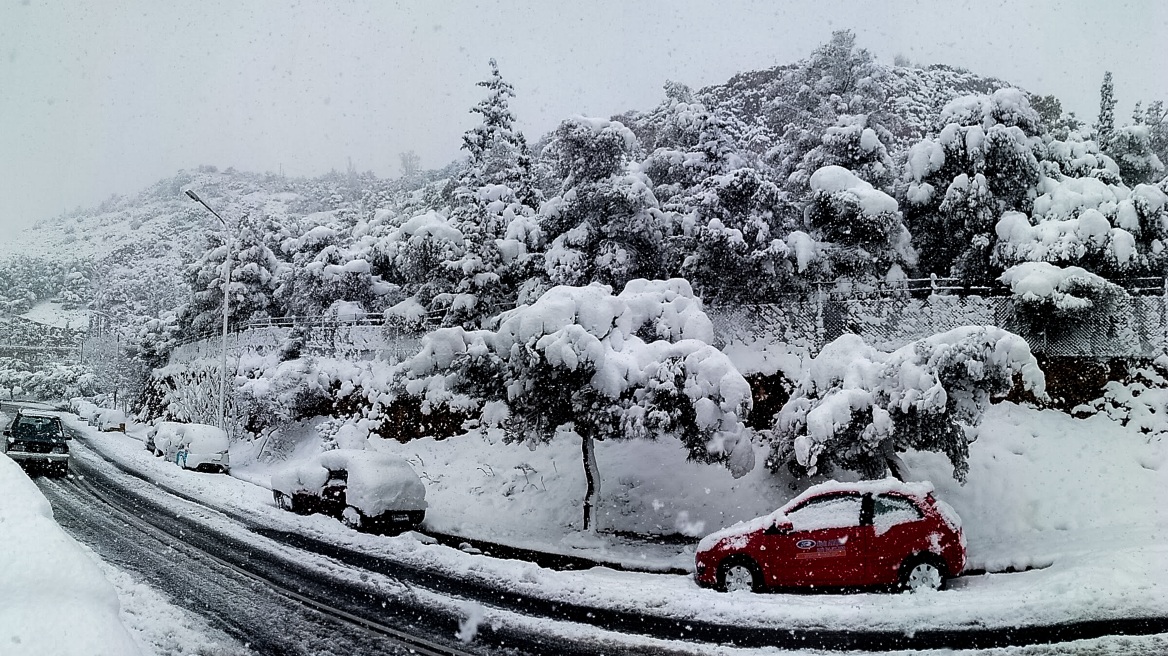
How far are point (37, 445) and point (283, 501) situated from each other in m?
9.94

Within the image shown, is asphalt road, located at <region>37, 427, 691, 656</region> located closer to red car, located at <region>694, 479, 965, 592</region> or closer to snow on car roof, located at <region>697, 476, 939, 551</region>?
red car, located at <region>694, 479, 965, 592</region>

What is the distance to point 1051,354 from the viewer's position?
Result: 18.0 m

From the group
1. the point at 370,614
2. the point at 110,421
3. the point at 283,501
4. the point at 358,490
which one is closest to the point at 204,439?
the point at 283,501

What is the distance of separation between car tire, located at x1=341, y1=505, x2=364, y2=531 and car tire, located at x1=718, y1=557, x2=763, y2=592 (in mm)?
7963

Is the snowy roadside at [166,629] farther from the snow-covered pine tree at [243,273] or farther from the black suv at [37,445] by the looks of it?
the snow-covered pine tree at [243,273]

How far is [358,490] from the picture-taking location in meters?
15.7

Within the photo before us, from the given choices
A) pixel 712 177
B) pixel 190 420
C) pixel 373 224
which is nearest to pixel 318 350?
pixel 373 224

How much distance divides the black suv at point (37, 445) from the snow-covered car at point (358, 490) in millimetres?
8895

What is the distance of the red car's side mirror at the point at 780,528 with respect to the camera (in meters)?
10.7

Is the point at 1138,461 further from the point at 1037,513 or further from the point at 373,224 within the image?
the point at 373,224

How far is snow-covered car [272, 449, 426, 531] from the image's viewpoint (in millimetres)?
15547

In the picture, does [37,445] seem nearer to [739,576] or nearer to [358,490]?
[358,490]

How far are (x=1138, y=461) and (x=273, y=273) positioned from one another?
35.1 metres

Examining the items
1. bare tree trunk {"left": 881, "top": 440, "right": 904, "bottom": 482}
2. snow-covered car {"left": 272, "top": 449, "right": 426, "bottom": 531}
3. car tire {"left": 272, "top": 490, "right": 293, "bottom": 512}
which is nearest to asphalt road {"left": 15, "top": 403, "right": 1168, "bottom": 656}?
snow-covered car {"left": 272, "top": 449, "right": 426, "bottom": 531}
